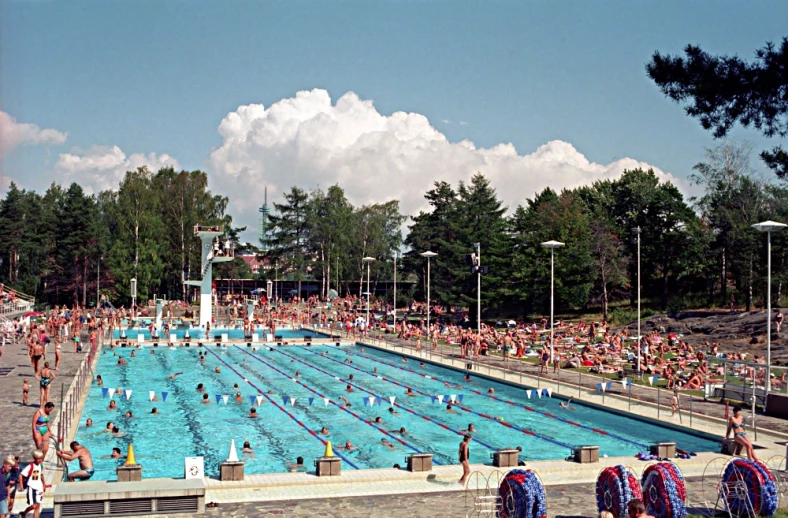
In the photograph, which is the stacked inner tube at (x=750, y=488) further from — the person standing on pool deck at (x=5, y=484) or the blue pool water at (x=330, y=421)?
the person standing on pool deck at (x=5, y=484)

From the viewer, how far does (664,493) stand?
10328 millimetres

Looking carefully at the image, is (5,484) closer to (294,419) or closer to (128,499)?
(128,499)

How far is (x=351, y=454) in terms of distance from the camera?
17609 millimetres

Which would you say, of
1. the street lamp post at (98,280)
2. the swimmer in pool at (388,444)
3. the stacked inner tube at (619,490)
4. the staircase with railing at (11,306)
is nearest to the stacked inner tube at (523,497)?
the stacked inner tube at (619,490)

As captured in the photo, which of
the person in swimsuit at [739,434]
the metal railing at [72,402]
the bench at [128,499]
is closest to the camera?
the bench at [128,499]

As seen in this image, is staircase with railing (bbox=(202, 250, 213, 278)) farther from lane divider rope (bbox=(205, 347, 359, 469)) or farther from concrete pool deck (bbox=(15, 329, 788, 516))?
concrete pool deck (bbox=(15, 329, 788, 516))

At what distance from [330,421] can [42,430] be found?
9.34 meters

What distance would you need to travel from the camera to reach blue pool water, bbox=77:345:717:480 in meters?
17.6

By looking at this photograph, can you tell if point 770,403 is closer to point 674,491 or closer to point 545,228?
point 674,491

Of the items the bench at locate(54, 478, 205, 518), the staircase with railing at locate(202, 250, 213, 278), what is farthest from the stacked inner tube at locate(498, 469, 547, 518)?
the staircase with railing at locate(202, 250, 213, 278)

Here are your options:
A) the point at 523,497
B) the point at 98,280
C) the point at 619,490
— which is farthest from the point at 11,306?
the point at 619,490

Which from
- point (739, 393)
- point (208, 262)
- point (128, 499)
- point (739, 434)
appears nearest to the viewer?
point (128, 499)

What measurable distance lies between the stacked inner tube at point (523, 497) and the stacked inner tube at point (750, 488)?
8.71 feet

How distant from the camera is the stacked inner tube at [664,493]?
10258mm
